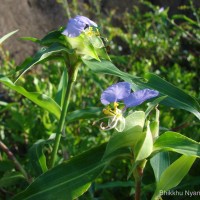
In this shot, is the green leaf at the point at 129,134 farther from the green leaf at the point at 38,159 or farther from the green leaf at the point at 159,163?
the green leaf at the point at 38,159

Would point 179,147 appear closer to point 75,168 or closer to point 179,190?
point 75,168

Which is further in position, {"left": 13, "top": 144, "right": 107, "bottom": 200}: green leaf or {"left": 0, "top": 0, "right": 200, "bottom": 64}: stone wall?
{"left": 0, "top": 0, "right": 200, "bottom": 64}: stone wall

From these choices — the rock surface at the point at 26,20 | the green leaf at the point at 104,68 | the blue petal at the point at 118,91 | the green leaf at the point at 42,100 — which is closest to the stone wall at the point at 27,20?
the rock surface at the point at 26,20

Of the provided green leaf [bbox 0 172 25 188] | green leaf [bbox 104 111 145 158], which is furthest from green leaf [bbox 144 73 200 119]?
green leaf [bbox 0 172 25 188]

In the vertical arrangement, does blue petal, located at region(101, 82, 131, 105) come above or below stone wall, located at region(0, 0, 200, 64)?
above

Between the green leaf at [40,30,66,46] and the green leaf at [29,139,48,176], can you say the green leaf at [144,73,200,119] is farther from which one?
the green leaf at [29,139,48,176]

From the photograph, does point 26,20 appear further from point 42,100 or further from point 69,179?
point 69,179
